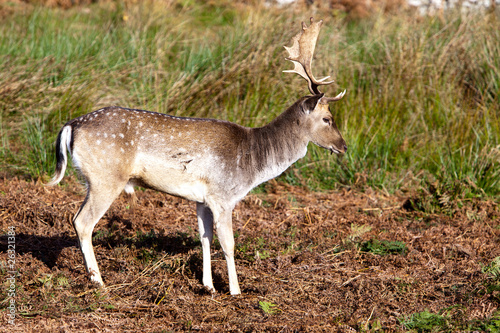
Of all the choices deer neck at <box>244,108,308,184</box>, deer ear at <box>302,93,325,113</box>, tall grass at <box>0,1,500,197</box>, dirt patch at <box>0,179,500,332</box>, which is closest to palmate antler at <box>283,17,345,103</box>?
deer ear at <box>302,93,325,113</box>

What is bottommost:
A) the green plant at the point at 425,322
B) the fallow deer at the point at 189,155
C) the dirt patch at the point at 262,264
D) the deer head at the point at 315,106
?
the dirt patch at the point at 262,264

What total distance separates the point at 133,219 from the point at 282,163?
1.89 m

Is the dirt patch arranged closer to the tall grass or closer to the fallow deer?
the fallow deer

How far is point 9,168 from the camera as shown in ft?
24.0

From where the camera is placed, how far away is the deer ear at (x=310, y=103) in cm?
508

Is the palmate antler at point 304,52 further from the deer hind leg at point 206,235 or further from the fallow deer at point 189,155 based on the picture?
the deer hind leg at point 206,235

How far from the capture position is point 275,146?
524 centimetres

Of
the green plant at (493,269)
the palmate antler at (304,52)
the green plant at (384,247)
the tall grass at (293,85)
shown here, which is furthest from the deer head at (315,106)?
the tall grass at (293,85)

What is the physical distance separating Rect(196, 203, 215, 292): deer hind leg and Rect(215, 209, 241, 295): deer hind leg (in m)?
0.25

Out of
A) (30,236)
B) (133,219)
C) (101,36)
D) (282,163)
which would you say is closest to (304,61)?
(282,163)

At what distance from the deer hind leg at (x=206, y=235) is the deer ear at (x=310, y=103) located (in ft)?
4.17

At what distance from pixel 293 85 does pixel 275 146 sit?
3.65m

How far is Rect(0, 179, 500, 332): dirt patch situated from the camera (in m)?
4.28

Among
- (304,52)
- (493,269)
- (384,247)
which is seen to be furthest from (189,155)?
(493,269)
